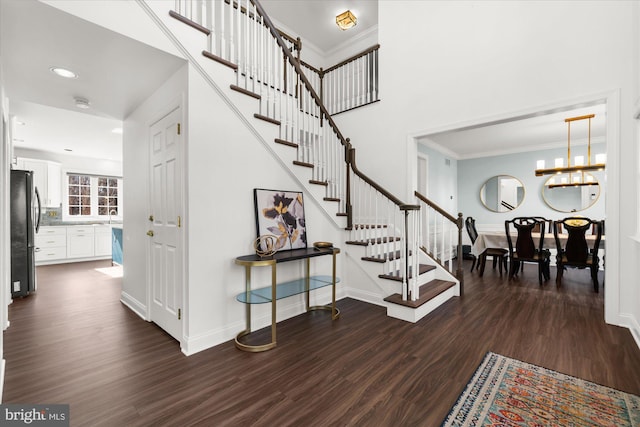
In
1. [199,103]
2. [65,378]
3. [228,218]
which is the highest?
[199,103]

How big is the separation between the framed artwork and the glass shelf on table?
41cm

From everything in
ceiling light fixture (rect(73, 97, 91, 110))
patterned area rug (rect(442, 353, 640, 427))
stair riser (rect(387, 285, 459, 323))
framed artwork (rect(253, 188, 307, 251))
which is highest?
ceiling light fixture (rect(73, 97, 91, 110))

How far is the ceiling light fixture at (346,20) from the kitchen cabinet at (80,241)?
7.82m

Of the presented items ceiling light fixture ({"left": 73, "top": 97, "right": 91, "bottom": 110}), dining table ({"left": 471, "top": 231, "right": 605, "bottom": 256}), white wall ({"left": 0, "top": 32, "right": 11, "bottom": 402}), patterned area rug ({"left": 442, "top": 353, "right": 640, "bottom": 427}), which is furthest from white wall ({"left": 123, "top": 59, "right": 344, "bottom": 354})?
dining table ({"left": 471, "top": 231, "right": 605, "bottom": 256})

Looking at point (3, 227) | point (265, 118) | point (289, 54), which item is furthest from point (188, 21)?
point (3, 227)

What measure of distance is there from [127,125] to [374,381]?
13.6ft

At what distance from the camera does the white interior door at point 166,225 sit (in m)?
2.63

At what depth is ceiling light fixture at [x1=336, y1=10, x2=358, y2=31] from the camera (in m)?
4.69

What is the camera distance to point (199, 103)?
2502mm

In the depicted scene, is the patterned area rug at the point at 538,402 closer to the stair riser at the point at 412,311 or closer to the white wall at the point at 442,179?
the stair riser at the point at 412,311

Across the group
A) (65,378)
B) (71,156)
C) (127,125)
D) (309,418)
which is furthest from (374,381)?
(71,156)

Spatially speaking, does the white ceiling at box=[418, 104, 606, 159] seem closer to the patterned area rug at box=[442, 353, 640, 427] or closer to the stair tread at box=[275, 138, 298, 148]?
the stair tread at box=[275, 138, 298, 148]

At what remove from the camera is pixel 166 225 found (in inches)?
112

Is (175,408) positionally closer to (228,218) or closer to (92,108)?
(228,218)
